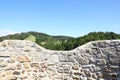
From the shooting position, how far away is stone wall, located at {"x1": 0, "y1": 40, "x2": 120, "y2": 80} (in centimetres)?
670

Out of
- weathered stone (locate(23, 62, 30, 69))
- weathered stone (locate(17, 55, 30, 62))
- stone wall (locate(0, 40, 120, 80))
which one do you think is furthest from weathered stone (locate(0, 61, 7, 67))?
weathered stone (locate(23, 62, 30, 69))

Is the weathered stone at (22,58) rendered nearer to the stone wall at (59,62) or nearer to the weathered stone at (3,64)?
the stone wall at (59,62)

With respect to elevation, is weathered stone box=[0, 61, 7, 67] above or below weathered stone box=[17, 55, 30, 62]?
below

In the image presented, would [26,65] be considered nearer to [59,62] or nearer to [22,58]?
[22,58]

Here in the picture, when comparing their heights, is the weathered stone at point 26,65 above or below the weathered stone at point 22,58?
below

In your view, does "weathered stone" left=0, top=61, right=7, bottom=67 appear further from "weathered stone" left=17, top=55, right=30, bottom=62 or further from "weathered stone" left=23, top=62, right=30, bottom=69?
"weathered stone" left=23, top=62, right=30, bottom=69

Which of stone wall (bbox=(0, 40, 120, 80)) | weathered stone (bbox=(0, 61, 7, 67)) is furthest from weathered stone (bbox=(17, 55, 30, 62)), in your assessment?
weathered stone (bbox=(0, 61, 7, 67))

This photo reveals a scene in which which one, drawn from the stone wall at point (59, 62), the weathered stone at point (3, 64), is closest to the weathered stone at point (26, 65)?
the stone wall at point (59, 62)

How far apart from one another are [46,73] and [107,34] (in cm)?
848

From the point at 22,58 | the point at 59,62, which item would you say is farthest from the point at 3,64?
the point at 59,62

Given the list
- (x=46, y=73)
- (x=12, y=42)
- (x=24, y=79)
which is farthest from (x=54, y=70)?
(x=12, y=42)

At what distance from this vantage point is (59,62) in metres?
7.08

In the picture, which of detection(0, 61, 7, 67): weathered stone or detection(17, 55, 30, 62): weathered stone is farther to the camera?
detection(17, 55, 30, 62): weathered stone

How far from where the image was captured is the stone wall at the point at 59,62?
670 cm
